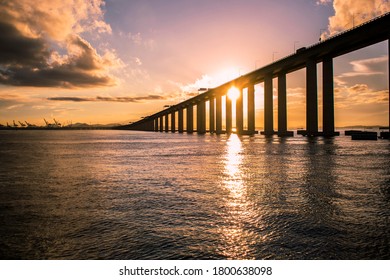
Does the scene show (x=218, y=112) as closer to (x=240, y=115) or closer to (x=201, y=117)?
(x=240, y=115)

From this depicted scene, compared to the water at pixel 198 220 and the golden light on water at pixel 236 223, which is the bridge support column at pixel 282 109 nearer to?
the water at pixel 198 220

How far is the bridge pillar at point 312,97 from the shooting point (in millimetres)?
71500

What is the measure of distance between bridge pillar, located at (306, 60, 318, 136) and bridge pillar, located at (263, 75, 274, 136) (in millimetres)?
16116

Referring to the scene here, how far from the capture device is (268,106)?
88688 millimetres

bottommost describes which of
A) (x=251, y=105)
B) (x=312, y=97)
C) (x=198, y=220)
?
(x=198, y=220)

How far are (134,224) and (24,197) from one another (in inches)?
207

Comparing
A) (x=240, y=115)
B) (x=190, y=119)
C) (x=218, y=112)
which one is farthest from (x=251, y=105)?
(x=190, y=119)

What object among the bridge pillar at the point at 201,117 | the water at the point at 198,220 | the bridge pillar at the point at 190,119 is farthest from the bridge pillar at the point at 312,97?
the bridge pillar at the point at 190,119

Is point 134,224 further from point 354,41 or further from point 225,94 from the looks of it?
point 225,94

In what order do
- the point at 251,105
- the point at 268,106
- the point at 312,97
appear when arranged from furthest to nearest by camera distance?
the point at 251,105 < the point at 268,106 < the point at 312,97

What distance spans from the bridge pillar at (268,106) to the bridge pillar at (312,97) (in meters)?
16.1

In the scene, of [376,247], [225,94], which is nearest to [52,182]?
[376,247]

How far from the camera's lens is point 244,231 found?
5.70 metres

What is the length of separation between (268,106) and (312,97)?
17.9 metres
